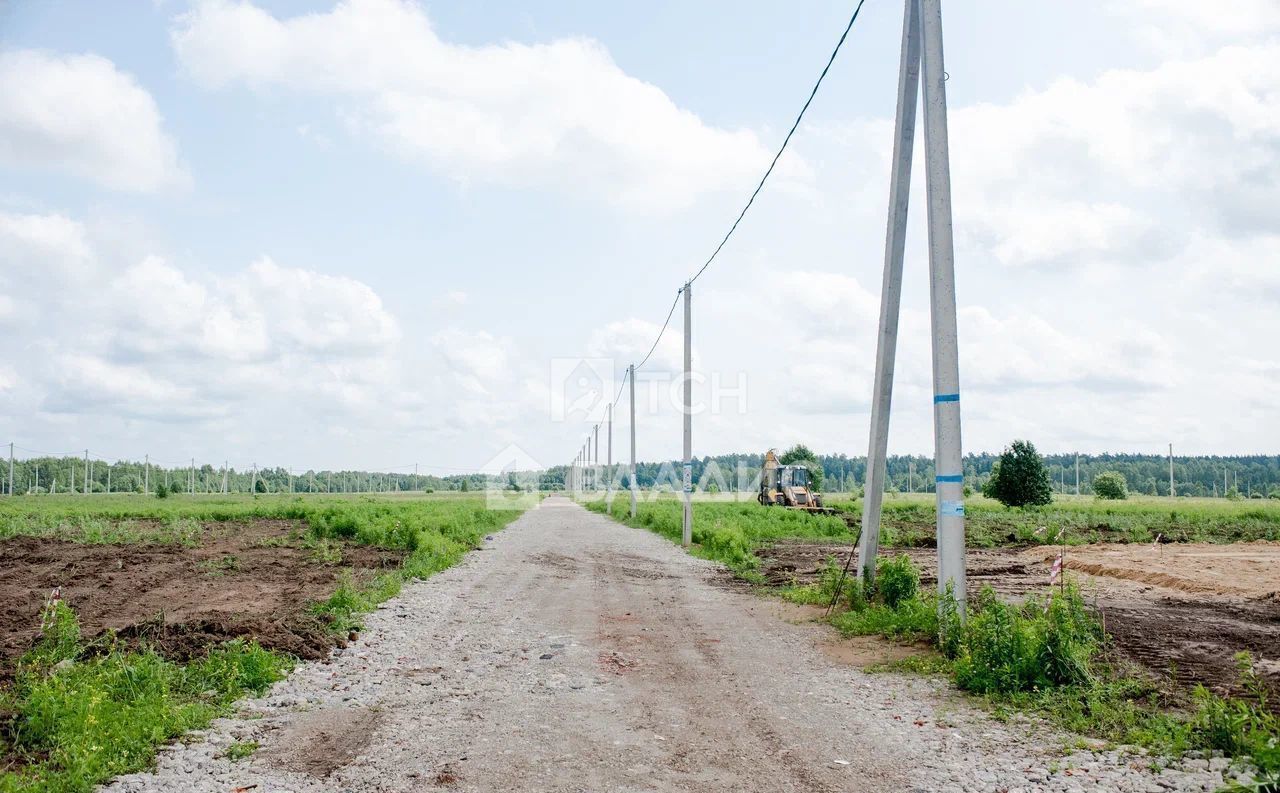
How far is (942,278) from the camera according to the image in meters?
9.66

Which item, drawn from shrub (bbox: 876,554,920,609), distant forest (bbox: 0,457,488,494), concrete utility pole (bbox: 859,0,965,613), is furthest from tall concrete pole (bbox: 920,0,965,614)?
distant forest (bbox: 0,457,488,494)

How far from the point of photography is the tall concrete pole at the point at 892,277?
11.0m

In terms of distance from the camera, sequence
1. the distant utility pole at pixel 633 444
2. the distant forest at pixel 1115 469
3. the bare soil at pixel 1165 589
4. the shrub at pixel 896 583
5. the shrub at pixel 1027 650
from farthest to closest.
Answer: the distant forest at pixel 1115 469 < the distant utility pole at pixel 633 444 < the shrub at pixel 896 583 < the bare soil at pixel 1165 589 < the shrub at pixel 1027 650

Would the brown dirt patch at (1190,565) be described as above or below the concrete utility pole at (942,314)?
below

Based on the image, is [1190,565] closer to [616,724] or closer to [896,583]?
[896,583]

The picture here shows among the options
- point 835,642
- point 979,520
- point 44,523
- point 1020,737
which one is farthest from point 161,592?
point 979,520

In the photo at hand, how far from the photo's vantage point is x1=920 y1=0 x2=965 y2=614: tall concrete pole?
9.45m

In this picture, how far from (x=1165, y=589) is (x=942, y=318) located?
11.3 metres

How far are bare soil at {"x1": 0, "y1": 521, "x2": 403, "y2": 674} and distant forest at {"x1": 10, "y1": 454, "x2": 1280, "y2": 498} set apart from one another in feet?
218

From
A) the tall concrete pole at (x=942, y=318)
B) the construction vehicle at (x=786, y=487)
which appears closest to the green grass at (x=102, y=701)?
the tall concrete pole at (x=942, y=318)

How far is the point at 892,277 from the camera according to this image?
11.8 m

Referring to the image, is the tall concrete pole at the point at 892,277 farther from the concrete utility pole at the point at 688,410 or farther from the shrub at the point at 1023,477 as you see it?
the shrub at the point at 1023,477

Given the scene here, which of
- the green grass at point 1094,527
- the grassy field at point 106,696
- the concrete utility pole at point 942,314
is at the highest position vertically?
the concrete utility pole at point 942,314

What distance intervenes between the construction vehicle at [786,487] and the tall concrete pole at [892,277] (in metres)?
31.8
